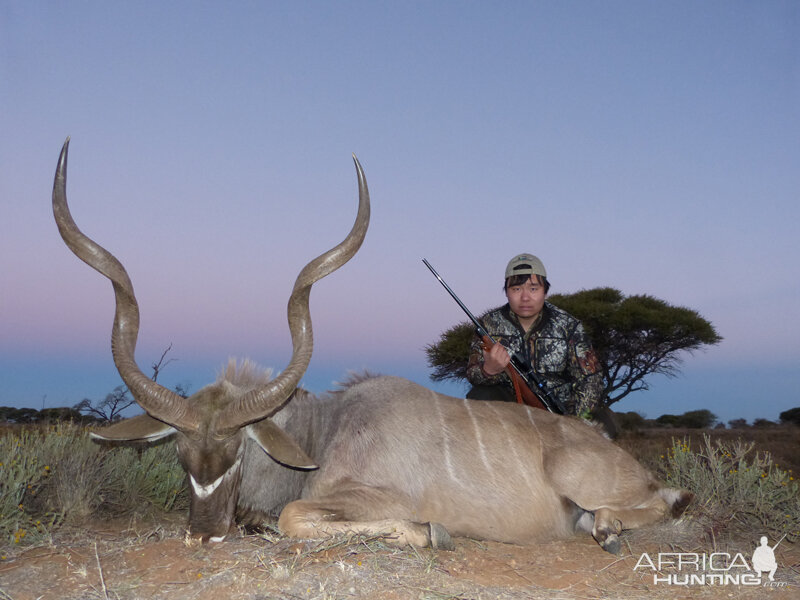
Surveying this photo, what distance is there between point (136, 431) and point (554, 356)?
3598mm

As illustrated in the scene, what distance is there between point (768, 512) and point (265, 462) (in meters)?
3.52

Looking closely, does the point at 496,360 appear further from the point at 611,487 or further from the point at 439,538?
the point at 439,538

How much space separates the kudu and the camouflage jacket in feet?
4.66

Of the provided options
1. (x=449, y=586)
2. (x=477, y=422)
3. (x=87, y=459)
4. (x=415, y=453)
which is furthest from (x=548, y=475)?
(x=87, y=459)

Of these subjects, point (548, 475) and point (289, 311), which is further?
point (548, 475)

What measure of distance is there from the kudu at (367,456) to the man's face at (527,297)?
1638 millimetres

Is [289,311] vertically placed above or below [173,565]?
above

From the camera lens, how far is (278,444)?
3629 mm

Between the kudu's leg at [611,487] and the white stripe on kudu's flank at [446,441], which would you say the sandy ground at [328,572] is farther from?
the white stripe on kudu's flank at [446,441]

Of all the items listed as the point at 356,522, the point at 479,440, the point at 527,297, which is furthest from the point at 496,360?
the point at 356,522

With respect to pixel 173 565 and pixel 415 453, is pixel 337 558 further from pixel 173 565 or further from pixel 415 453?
pixel 415 453

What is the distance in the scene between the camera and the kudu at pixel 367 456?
137 inches

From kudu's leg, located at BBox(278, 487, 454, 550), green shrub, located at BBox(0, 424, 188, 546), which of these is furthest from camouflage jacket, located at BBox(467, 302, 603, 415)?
green shrub, located at BBox(0, 424, 188, 546)

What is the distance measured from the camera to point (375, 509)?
3.58 m
